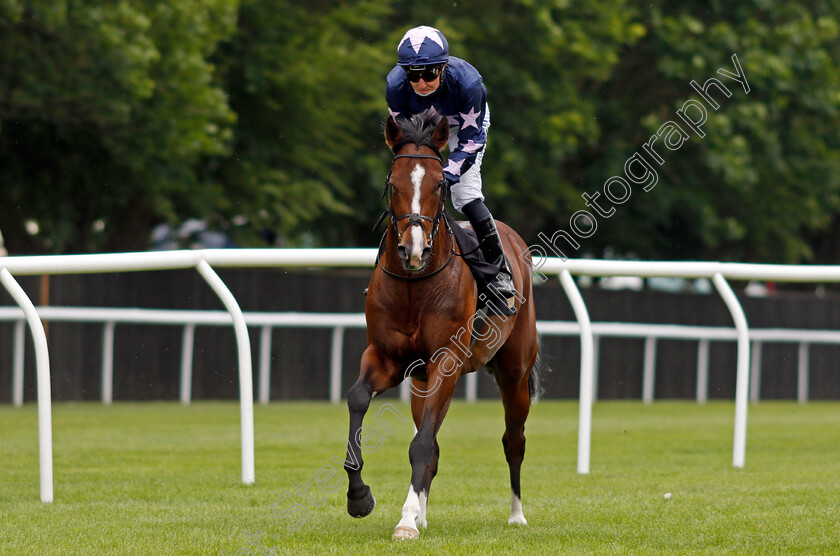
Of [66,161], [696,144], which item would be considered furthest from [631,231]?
[66,161]

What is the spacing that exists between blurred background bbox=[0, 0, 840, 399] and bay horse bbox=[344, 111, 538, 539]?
28.5 ft

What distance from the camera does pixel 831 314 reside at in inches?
730

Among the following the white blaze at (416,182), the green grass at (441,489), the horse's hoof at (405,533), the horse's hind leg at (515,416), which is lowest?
the green grass at (441,489)

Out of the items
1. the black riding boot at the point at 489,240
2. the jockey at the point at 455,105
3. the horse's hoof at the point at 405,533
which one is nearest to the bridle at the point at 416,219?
the jockey at the point at 455,105

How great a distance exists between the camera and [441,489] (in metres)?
6.89

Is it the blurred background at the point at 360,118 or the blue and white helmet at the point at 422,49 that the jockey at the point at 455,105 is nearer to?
the blue and white helmet at the point at 422,49

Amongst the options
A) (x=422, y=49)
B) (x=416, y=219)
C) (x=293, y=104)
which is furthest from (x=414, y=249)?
(x=293, y=104)

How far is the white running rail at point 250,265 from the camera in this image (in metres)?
6.02

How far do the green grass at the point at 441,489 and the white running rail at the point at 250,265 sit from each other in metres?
0.34

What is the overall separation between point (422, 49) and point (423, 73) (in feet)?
0.45

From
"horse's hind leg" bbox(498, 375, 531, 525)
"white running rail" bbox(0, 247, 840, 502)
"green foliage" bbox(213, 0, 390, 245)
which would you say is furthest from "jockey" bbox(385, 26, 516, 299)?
"green foliage" bbox(213, 0, 390, 245)

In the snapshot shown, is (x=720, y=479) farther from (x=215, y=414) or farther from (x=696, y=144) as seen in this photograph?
(x=696, y=144)

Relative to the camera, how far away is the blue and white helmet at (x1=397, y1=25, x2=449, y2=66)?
5.44m

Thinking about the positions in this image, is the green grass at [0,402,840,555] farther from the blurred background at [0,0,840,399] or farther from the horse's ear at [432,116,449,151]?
the blurred background at [0,0,840,399]
